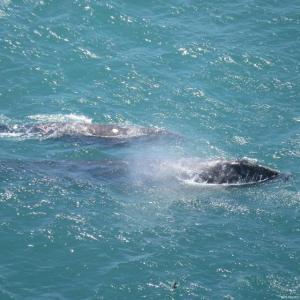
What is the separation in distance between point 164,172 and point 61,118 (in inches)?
416

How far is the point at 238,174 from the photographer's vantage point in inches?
1478

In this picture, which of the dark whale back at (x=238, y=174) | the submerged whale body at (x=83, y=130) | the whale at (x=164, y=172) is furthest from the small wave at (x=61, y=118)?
the dark whale back at (x=238, y=174)

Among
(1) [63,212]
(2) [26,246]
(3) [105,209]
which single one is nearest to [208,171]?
(3) [105,209]

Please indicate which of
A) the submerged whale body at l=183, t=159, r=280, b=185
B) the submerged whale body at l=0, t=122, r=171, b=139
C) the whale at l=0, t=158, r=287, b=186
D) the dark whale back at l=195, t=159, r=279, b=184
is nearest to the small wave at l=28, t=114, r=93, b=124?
the submerged whale body at l=0, t=122, r=171, b=139

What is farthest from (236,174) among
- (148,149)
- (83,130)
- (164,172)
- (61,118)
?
(61,118)

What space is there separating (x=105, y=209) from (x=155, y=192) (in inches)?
144

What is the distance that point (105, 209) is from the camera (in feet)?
112

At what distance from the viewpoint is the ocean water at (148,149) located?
29.7m

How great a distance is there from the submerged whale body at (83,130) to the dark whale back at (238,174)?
631cm

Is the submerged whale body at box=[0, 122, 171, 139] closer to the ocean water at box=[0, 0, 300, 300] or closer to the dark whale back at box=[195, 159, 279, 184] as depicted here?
the ocean water at box=[0, 0, 300, 300]

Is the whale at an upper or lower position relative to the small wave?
lower

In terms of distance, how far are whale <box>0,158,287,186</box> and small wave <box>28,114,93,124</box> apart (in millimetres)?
6176

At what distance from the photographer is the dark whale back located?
3750cm

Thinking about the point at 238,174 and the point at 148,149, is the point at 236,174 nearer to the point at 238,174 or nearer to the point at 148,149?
the point at 238,174
